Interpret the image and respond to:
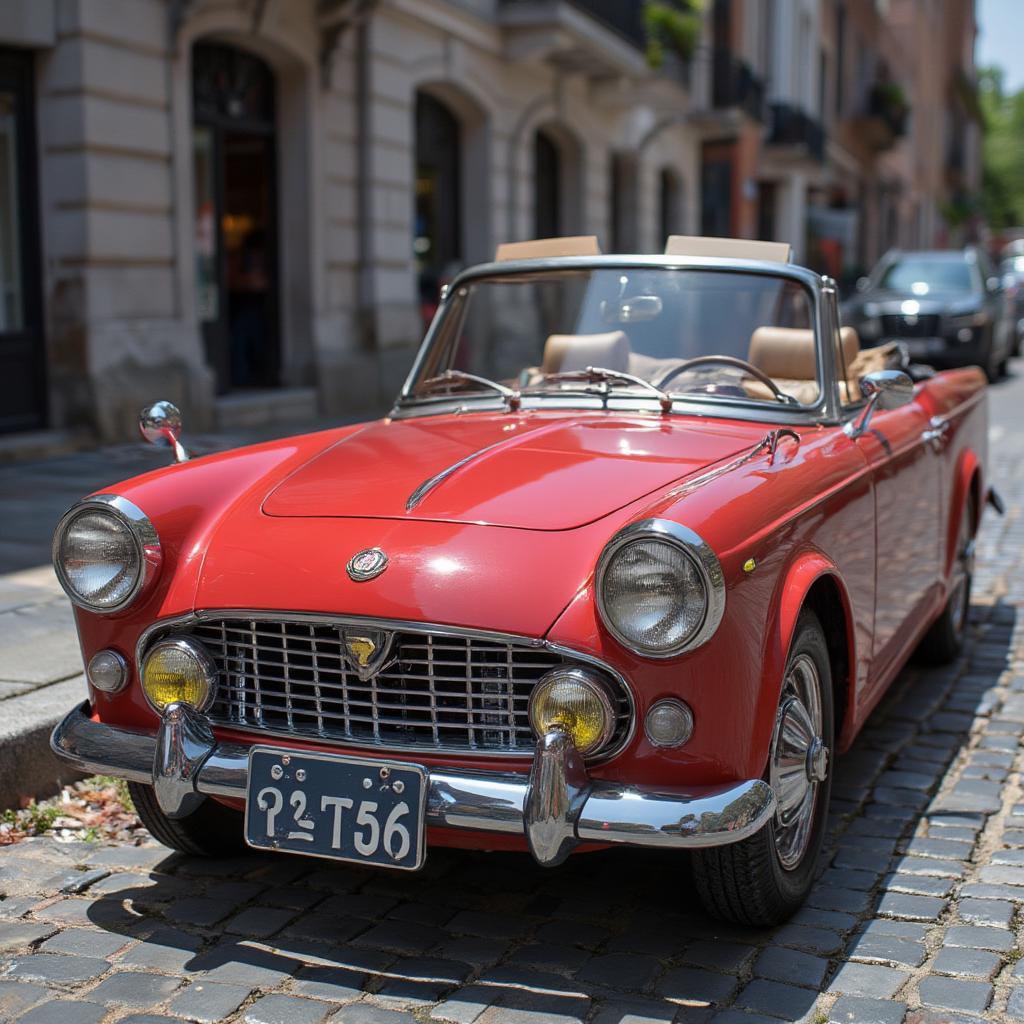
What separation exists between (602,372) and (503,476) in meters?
0.95

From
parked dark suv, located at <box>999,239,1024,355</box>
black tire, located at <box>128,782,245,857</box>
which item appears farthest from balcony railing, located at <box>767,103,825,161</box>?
black tire, located at <box>128,782,245,857</box>

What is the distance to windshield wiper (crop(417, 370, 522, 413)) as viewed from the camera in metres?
4.34

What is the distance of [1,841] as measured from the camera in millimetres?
3828

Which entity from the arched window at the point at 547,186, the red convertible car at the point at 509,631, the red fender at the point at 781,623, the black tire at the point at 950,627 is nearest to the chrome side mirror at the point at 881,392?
the red convertible car at the point at 509,631

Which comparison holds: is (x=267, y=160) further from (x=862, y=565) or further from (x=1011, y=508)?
(x=862, y=565)

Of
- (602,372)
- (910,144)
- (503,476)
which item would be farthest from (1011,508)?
(910,144)

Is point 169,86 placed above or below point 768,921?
above

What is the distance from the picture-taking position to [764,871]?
3.09m

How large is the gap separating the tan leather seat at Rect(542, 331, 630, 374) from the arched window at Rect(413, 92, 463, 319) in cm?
1133

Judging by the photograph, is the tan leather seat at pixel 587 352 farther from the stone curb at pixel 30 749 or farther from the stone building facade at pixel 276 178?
the stone building facade at pixel 276 178

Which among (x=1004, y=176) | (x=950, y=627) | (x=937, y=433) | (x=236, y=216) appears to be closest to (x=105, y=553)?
(x=937, y=433)

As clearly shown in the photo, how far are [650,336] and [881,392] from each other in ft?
2.39

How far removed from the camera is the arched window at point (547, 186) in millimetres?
19438

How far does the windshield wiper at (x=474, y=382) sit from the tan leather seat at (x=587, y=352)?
0.18 metres
